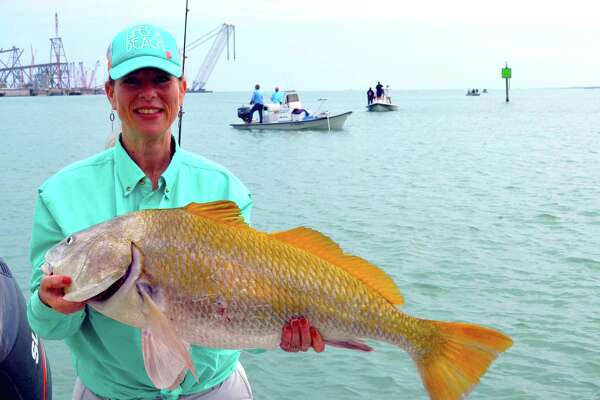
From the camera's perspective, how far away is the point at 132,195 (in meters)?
3.11

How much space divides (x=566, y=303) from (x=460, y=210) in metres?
7.75

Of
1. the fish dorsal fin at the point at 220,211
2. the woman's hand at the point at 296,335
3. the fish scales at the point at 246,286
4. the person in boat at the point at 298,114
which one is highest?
the person in boat at the point at 298,114

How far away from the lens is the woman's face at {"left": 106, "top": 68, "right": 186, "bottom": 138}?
3.02 meters

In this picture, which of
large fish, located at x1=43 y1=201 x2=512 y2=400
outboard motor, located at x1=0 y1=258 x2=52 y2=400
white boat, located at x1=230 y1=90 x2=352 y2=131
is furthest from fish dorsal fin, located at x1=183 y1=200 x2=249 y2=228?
white boat, located at x1=230 y1=90 x2=352 y2=131

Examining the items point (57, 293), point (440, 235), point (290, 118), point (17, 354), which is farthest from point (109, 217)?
point (290, 118)

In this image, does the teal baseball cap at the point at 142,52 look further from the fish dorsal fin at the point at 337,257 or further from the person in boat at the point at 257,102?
the person in boat at the point at 257,102

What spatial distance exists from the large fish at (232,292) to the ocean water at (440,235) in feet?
17.5

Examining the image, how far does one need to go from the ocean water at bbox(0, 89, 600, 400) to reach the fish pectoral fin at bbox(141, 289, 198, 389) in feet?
18.4

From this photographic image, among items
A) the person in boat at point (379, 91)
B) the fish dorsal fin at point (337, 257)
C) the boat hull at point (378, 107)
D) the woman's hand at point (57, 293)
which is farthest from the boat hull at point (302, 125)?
the woman's hand at point (57, 293)

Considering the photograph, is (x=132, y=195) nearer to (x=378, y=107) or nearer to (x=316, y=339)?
(x=316, y=339)

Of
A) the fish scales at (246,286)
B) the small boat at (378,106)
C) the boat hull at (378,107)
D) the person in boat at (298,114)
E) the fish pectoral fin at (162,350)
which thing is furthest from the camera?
the boat hull at (378,107)

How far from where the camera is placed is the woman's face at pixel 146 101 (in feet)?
9.91

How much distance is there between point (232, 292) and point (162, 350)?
34cm

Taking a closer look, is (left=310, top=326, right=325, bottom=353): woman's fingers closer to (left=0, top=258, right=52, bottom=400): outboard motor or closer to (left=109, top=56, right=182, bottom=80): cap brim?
(left=109, top=56, right=182, bottom=80): cap brim
